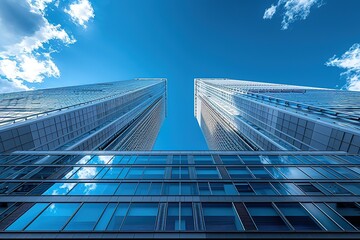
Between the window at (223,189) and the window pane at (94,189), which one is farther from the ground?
the window at (223,189)

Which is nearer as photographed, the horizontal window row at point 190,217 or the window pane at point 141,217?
the horizontal window row at point 190,217

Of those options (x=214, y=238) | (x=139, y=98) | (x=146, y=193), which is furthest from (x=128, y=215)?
(x=139, y=98)

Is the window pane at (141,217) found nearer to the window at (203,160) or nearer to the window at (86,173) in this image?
the window at (86,173)

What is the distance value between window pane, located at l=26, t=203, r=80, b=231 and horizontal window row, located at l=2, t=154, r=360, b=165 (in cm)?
854

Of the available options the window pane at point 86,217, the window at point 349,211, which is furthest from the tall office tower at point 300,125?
the window pane at point 86,217

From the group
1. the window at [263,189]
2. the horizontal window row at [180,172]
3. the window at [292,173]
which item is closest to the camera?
the window at [263,189]

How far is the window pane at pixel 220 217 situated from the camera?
13.7m

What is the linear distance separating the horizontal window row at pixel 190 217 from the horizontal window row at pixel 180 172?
4935 millimetres

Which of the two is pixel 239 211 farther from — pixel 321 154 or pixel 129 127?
pixel 129 127

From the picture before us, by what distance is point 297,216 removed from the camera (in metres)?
14.6

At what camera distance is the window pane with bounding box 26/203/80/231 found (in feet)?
44.5

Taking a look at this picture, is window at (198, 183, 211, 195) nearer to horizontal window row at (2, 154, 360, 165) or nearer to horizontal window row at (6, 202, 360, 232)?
horizontal window row at (6, 202, 360, 232)

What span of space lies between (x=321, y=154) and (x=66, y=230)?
3007 cm

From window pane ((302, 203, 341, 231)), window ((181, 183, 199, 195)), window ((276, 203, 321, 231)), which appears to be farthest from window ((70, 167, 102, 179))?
window pane ((302, 203, 341, 231))
